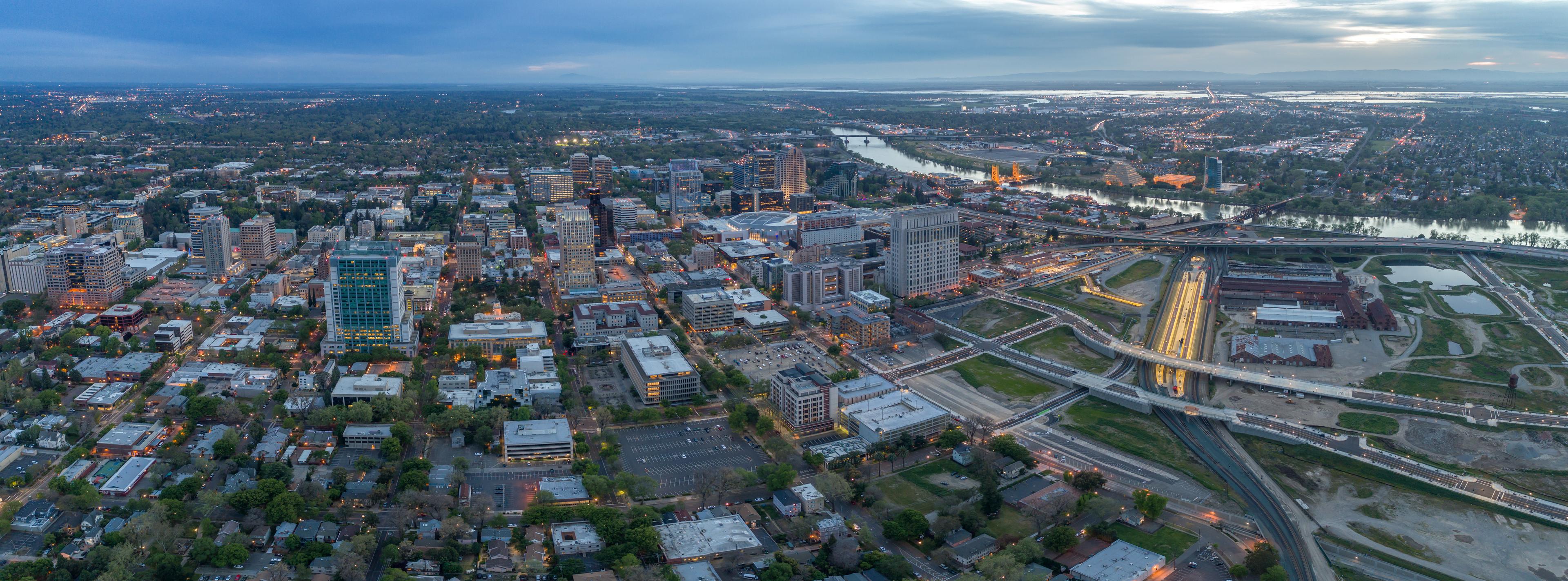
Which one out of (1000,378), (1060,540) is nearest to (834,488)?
(1060,540)

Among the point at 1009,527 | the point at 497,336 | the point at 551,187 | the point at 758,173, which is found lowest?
the point at 1009,527

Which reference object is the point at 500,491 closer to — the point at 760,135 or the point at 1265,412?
the point at 1265,412

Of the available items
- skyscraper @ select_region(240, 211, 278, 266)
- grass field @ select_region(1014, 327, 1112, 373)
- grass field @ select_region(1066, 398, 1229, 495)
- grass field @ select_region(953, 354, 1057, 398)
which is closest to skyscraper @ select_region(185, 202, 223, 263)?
skyscraper @ select_region(240, 211, 278, 266)

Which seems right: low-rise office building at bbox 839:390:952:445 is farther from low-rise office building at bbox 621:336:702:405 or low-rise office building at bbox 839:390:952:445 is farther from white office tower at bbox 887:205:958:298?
white office tower at bbox 887:205:958:298

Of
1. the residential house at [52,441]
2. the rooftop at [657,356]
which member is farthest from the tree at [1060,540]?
the residential house at [52,441]

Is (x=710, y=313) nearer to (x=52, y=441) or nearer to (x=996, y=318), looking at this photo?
(x=996, y=318)

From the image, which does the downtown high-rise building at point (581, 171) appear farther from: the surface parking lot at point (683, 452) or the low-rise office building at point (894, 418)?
the low-rise office building at point (894, 418)

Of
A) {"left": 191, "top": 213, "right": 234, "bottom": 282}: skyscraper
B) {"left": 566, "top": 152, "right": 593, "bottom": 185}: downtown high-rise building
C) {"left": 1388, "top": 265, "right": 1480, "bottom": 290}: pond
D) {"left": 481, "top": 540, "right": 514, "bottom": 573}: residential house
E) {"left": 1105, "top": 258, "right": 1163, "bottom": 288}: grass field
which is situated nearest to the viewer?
{"left": 481, "top": 540, "right": 514, "bottom": 573}: residential house
